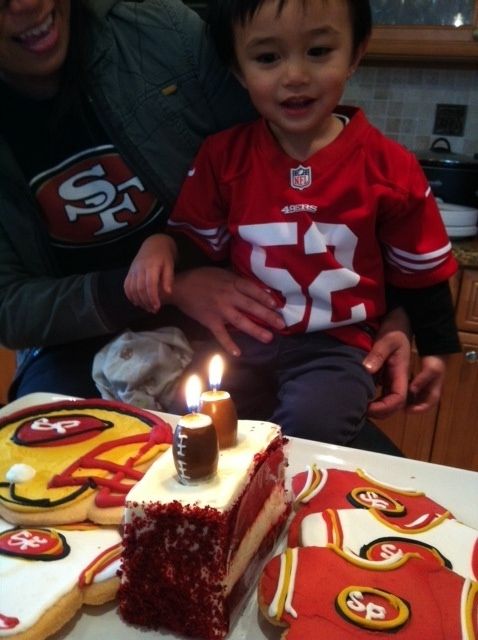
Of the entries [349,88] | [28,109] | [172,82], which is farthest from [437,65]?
[28,109]

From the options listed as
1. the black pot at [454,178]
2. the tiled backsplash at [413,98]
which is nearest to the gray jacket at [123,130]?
the black pot at [454,178]

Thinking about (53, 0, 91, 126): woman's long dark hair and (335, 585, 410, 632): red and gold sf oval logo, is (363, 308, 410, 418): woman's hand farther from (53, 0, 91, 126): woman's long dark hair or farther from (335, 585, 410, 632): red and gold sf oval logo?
(53, 0, 91, 126): woman's long dark hair

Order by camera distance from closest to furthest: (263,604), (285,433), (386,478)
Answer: (263,604)
(386,478)
(285,433)

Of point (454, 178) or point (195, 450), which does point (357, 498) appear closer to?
point (195, 450)

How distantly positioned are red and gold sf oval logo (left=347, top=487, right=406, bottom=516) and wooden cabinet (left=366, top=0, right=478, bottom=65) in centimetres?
179

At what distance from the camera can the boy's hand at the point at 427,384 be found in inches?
45.0

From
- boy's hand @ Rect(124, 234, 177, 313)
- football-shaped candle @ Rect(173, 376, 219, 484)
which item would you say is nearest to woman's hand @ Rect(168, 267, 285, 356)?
boy's hand @ Rect(124, 234, 177, 313)

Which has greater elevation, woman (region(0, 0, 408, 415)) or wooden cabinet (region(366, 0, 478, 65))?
wooden cabinet (region(366, 0, 478, 65))

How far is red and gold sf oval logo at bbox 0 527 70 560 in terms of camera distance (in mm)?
615

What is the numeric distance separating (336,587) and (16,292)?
33.8 inches

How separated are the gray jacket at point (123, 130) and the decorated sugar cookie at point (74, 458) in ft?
1.02

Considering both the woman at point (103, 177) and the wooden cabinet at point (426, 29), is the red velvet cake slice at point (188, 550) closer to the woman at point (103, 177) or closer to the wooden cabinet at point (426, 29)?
the woman at point (103, 177)

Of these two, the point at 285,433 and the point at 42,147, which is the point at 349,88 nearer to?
the point at 42,147

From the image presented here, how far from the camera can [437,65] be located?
2334 millimetres
